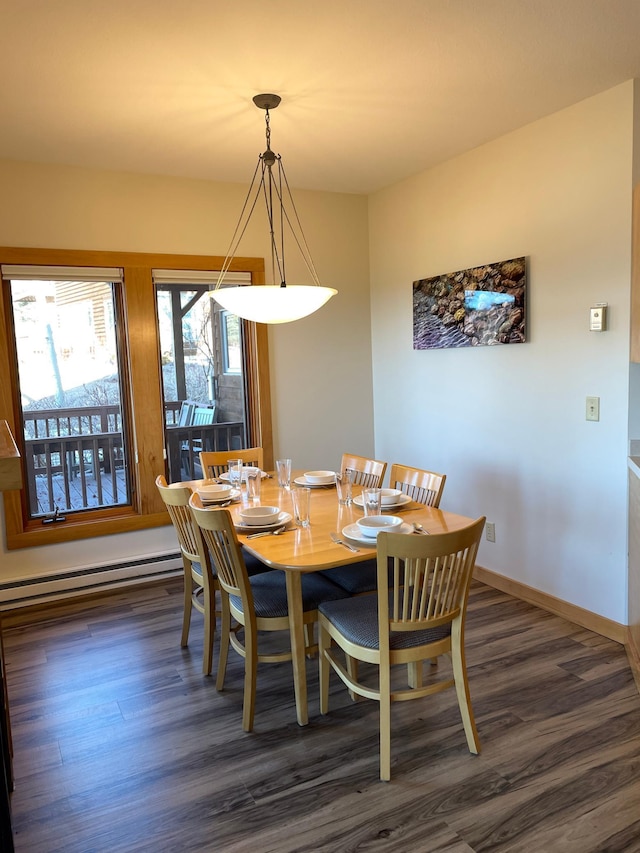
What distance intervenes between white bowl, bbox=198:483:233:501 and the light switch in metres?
1.90

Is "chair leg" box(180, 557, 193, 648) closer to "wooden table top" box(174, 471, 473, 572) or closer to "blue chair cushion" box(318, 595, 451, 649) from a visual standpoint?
"wooden table top" box(174, 471, 473, 572)

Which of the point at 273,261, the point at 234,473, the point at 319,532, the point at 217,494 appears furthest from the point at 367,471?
the point at 273,261

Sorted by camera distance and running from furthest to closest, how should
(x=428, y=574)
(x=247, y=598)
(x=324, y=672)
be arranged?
(x=324, y=672) → (x=247, y=598) → (x=428, y=574)

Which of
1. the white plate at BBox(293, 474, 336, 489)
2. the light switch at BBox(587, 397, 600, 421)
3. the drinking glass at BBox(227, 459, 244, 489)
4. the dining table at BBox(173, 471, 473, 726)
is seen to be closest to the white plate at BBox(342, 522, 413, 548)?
the dining table at BBox(173, 471, 473, 726)

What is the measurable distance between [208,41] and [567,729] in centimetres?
302

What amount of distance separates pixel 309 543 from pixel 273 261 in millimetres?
2655

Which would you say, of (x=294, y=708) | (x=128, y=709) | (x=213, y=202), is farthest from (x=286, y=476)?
(x=213, y=202)

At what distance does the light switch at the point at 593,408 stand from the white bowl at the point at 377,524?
132 centimetres

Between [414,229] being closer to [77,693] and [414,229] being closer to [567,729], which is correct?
[567,729]

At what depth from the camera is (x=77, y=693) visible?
2779mm

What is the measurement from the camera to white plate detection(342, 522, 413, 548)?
2281 millimetres

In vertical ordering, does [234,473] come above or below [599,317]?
below

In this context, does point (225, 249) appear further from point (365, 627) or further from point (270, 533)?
point (365, 627)

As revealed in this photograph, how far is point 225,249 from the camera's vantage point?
422cm
